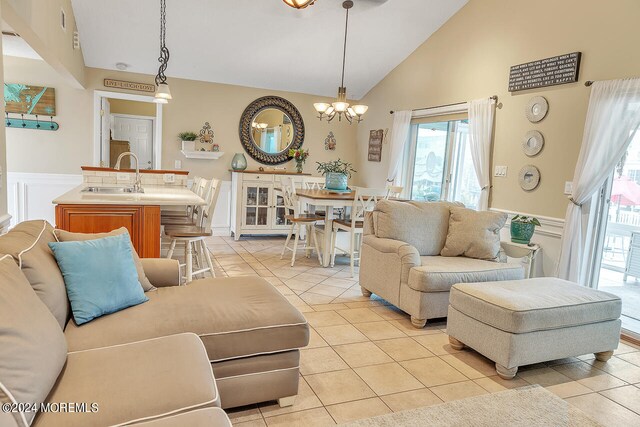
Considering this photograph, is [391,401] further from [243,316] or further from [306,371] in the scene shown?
[243,316]

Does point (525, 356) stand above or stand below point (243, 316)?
below

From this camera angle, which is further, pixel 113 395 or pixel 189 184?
pixel 189 184

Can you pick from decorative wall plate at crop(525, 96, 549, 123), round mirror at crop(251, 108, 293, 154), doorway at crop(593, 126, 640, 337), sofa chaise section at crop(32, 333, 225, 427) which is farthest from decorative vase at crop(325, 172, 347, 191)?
sofa chaise section at crop(32, 333, 225, 427)

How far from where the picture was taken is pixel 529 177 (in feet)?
13.4

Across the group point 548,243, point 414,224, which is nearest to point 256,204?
point 414,224

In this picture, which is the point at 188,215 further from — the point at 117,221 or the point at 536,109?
the point at 536,109

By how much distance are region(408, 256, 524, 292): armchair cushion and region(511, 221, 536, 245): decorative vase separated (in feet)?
1.71

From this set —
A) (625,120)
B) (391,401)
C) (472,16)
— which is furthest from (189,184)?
(625,120)

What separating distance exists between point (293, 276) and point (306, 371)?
206cm

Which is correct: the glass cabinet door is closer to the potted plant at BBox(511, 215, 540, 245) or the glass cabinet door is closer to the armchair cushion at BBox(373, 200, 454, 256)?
the armchair cushion at BBox(373, 200, 454, 256)

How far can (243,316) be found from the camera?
1952mm

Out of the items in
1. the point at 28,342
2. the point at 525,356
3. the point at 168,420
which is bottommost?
the point at 525,356

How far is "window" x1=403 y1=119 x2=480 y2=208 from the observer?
514 centimetres

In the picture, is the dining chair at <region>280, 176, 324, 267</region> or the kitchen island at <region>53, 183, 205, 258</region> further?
the dining chair at <region>280, 176, 324, 267</region>
